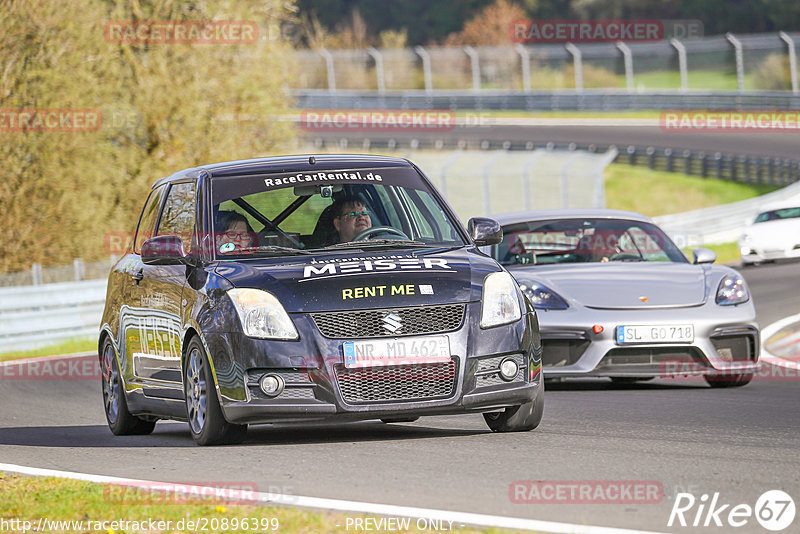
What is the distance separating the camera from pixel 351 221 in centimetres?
838

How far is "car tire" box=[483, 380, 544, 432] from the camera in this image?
26.1 feet

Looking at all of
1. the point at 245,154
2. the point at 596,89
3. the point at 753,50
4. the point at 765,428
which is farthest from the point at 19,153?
the point at 596,89

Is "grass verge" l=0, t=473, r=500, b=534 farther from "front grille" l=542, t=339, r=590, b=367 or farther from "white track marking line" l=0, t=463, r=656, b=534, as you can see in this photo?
"front grille" l=542, t=339, r=590, b=367

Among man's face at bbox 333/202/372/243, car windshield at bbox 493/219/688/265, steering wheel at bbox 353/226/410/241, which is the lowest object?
car windshield at bbox 493/219/688/265

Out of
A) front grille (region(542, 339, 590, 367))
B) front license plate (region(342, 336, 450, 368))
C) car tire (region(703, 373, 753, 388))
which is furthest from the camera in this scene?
car tire (region(703, 373, 753, 388))

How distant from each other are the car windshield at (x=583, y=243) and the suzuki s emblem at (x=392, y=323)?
16.3 ft

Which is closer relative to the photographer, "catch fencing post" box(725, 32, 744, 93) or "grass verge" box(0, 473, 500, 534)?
"grass verge" box(0, 473, 500, 534)

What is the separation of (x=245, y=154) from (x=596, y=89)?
32.2 m

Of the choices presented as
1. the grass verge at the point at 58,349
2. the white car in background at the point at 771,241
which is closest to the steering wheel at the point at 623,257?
the grass verge at the point at 58,349

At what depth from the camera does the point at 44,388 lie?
44.5 feet

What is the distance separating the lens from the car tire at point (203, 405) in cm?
756

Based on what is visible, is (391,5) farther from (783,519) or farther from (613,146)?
(783,519)

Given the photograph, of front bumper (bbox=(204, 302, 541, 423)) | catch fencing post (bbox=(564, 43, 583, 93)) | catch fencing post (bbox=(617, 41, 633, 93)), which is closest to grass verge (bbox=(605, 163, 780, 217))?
catch fencing post (bbox=(617, 41, 633, 93))

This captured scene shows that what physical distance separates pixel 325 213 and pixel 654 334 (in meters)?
3.38
